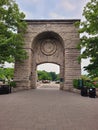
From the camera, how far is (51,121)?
19.5 ft

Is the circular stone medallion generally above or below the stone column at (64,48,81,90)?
above

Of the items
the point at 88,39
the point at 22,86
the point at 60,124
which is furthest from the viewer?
the point at 22,86

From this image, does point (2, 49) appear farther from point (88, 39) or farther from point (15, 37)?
point (88, 39)

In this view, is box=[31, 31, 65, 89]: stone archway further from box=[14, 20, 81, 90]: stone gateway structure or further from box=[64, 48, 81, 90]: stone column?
box=[64, 48, 81, 90]: stone column

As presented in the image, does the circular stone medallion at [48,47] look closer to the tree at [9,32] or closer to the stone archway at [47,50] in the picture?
the stone archway at [47,50]

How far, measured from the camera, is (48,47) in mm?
25266

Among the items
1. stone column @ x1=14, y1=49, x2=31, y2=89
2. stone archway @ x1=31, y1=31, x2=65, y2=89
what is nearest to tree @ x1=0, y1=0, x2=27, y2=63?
stone column @ x1=14, y1=49, x2=31, y2=89

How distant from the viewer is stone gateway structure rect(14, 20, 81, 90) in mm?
22688

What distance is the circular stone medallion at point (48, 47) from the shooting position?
82.2 ft

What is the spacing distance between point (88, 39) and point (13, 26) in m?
9.65

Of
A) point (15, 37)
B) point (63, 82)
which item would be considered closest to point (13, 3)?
point (15, 37)

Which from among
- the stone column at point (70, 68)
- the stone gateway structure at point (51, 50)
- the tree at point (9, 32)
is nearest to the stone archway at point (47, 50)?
the stone gateway structure at point (51, 50)

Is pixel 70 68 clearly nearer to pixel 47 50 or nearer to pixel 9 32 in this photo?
pixel 47 50

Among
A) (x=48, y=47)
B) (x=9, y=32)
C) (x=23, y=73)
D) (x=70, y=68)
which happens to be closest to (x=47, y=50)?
(x=48, y=47)
